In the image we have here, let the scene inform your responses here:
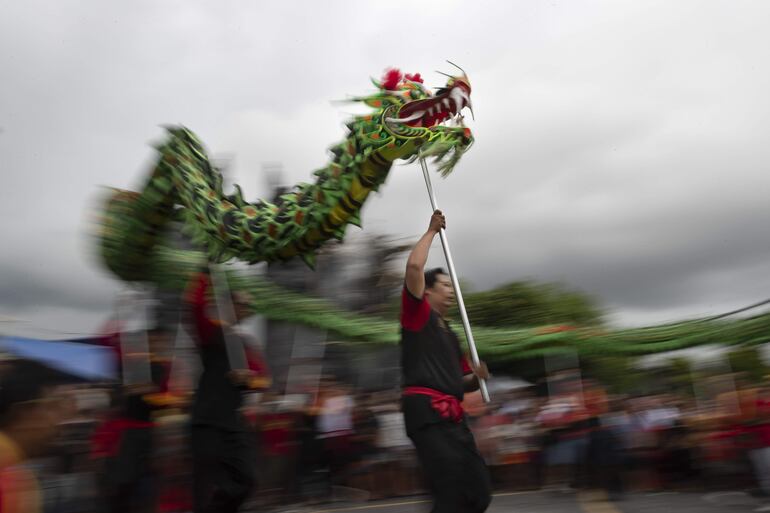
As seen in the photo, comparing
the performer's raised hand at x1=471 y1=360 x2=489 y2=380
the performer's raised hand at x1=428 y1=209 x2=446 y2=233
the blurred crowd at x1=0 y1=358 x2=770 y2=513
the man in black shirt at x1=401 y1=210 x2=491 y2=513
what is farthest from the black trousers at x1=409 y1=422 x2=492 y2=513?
the blurred crowd at x1=0 y1=358 x2=770 y2=513

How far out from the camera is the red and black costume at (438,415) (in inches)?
132

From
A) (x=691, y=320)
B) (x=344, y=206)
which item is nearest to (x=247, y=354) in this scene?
(x=344, y=206)

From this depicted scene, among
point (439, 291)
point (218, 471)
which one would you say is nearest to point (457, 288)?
point (439, 291)

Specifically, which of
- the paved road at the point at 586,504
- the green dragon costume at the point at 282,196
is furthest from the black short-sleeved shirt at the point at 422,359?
the paved road at the point at 586,504

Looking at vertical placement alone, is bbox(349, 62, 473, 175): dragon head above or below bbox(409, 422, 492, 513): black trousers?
above

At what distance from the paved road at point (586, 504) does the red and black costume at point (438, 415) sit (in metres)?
3.19

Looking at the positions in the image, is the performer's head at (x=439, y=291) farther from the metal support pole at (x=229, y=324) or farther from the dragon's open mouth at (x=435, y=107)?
the metal support pole at (x=229, y=324)

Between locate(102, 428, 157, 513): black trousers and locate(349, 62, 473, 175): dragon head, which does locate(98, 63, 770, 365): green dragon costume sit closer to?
locate(349, 62, 473, 175): dragon head

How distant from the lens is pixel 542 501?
704cm

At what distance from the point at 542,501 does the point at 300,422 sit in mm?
2462

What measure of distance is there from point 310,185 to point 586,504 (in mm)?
4147

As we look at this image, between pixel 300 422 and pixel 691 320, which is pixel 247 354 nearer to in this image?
pixel 300 422

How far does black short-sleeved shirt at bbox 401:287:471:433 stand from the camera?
3.49 meters

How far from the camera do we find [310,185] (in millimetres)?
4344
